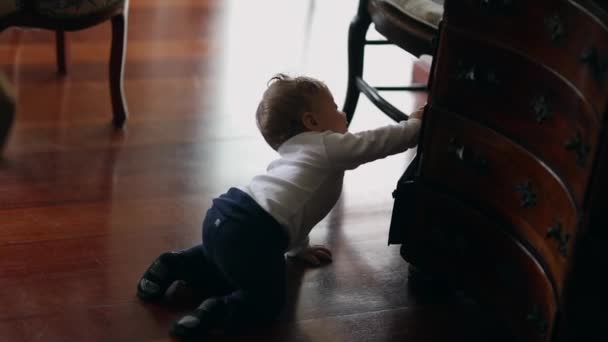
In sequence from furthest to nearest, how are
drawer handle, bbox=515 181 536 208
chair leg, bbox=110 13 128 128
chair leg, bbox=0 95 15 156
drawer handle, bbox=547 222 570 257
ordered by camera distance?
chair leg, bbox=110 13 128 128 → drawer handle, bbox=515 181 536 208 → drawer handle, bbox=547 222 570 257 → chair leg, bbox=0 95 15 156

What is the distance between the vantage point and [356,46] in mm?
2385

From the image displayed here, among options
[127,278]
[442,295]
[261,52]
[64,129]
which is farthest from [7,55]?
[442,295]

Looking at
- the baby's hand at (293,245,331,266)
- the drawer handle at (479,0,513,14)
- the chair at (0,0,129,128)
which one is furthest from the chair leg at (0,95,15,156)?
the chair at (0,0,129,128)

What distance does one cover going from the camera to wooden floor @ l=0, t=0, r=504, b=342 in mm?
1772

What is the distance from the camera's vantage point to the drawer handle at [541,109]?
1.45 meters

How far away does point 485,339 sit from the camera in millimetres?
1766

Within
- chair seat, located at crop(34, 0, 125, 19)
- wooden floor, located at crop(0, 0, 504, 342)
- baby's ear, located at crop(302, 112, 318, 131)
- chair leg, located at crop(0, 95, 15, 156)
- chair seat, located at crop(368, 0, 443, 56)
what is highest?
chair leg, located at crop(0, 95, 15, 156)

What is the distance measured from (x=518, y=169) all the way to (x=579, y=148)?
19 cm

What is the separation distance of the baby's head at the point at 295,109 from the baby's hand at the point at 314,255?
31 cm

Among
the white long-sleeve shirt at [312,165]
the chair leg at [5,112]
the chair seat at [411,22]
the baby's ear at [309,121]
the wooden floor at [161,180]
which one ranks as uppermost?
the chair leg at [5,112]

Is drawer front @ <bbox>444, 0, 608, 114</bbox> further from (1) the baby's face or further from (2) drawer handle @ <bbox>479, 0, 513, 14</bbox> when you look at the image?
(1) the baby's face

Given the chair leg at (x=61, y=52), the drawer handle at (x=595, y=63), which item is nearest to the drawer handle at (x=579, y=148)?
the drawer handle at (x=595, y=63)

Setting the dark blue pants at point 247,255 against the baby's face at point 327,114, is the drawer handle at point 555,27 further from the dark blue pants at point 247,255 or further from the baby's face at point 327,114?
the dark blue pants at point 247,255

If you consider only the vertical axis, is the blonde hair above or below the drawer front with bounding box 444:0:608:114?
below
